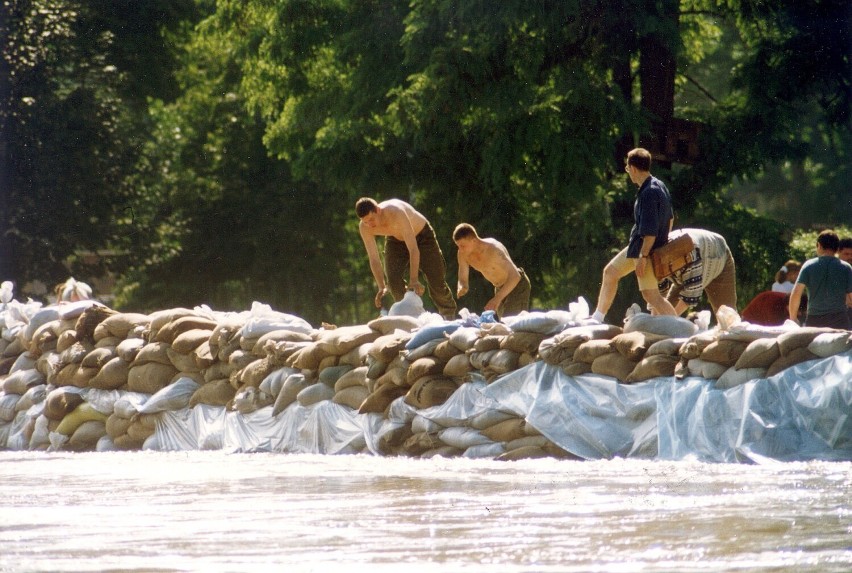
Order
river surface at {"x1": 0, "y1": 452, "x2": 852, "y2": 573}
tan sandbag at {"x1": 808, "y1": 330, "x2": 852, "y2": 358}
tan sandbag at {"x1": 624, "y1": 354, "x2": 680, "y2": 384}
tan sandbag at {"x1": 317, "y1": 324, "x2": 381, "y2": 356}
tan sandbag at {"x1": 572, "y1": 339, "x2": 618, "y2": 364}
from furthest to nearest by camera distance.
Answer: tan sandbag at {"x1": 317, "y1": 324, "x2": 381, "y2": 356} < tan sandbag at {"x1": 572, "y1": 339, "x2": 618, "y2": 364} < tan sandbag at {"x1": 624, "y1": 354, "x2": 680, "y2": 384} < tan sandbag at {"x1": 808, "y1": 330, "x2": 852, "y2": 358} < river surface at {"x1": 0, "y1": 452, "x2": 852, "y2": 573}

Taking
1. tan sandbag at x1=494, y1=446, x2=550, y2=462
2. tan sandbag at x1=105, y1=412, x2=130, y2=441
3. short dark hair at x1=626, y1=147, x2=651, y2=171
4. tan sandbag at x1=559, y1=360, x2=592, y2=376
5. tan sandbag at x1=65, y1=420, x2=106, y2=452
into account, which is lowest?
tan sandbag at x1=65, y1=420, x2=106, y2=452

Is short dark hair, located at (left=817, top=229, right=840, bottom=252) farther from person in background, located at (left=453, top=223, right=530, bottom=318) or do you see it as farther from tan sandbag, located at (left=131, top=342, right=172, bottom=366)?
tan sandbag, located at (left=131, top=342, right=172, bottom=366)

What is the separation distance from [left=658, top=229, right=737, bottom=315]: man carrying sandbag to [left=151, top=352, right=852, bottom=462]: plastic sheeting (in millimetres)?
1406

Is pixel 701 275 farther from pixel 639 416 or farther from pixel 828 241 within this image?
pixel 639 416

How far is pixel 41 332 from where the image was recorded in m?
13.6

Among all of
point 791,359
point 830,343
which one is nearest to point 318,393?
point 791,359

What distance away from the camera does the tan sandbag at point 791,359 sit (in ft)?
27.2

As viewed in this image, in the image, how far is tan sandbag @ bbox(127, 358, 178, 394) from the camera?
1217 cm

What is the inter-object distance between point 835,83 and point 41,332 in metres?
13.0

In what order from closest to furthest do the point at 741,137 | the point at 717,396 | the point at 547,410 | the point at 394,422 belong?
the point at 717,396 < the point at 547,410 < the point at 394,422 < the point at 741,137

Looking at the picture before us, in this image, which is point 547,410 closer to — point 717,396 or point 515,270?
point 717,396

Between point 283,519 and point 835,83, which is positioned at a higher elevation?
point 835,83

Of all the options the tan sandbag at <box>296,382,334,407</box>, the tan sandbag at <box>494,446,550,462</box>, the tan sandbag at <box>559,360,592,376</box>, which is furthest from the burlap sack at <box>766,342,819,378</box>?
the tan sandbag at <box>296,382,334,407</box>

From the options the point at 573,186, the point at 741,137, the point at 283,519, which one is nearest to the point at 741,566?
the point at 283,519
